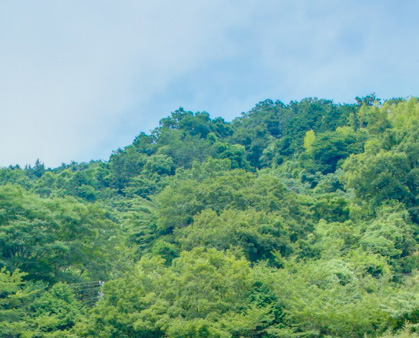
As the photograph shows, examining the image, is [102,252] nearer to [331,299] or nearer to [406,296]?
[331,299]

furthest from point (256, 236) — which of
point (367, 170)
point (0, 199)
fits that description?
point (0, 199)

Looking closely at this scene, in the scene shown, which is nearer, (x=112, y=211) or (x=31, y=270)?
(x=31, y=270)

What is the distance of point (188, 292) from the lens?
65.1 feet

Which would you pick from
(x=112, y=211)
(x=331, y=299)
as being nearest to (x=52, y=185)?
(x=112, y=211)

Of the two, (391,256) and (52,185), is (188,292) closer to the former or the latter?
(391,256)

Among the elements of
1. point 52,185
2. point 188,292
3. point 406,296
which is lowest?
point 406,296

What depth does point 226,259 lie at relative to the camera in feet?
68.4

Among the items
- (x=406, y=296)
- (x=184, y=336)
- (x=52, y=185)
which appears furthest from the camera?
(x=52, y=185)

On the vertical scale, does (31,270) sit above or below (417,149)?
below

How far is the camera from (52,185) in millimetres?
50250

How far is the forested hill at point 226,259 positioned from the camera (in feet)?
62.1

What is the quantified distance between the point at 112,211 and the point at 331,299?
26.0m

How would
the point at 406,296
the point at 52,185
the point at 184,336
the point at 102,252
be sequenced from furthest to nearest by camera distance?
the point at 52,185 → the point at 102,252 → the point at 184,336 → the point at 406,296

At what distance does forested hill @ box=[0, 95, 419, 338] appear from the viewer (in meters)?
18.9
